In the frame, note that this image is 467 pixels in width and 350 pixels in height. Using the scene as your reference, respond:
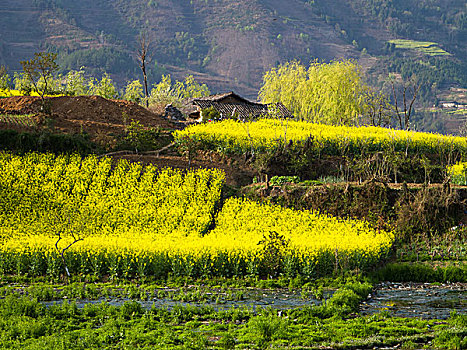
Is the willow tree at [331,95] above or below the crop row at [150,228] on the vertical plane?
above

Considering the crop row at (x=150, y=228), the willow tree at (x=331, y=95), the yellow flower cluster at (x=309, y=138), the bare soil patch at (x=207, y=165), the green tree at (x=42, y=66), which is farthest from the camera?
the willow tree at (x=331, y=95)

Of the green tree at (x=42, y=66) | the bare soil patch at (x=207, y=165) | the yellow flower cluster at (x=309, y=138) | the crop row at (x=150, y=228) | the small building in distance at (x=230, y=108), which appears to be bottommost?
the crop row at (x=150, y=228)

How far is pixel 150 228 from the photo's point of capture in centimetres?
2667

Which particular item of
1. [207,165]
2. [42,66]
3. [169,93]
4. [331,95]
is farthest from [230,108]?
[169,93]

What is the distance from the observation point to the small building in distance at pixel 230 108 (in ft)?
177

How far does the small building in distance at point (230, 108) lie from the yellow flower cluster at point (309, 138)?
12239 mm

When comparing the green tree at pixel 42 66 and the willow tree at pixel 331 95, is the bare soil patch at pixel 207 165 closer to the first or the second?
the green tree at pixel 42 66

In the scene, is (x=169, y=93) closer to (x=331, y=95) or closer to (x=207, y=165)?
(x=331, y=95)

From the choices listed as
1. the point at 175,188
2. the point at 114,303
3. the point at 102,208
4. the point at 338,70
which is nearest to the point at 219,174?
the point at 175,188

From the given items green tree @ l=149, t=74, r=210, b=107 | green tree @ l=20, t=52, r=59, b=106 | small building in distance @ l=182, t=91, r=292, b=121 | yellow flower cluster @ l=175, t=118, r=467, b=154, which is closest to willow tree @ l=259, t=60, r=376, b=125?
small building in distance @ l=182, t=91, r=292, b=121

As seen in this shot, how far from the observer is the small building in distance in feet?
177

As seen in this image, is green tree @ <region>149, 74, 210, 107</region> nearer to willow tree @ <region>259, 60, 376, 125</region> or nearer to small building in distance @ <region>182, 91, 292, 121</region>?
small building in distance @ <region>182, 91, 292, 121</region>

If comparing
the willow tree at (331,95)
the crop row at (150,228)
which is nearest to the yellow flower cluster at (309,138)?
the crop row at (150,228)

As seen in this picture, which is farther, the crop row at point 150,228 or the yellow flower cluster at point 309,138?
the yellow flower cluster at point 309,138
